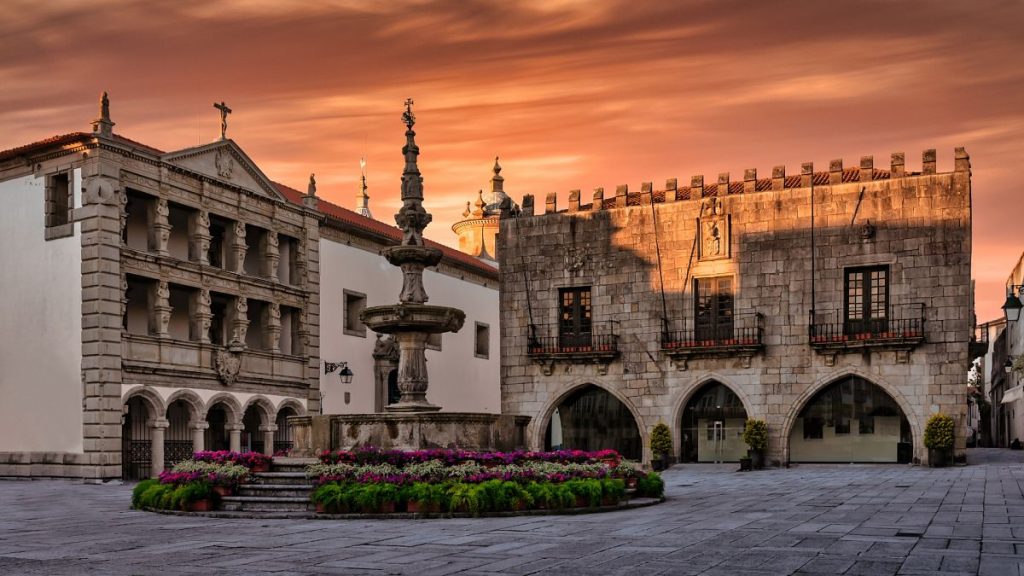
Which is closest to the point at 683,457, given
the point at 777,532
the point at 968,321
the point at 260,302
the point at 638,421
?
the point at 638,421

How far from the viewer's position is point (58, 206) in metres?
31.5

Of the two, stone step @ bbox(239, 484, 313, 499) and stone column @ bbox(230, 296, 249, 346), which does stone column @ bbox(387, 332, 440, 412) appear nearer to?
stone step @ bbox(239, 484, 313, 499)

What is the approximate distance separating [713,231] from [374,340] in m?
13.9

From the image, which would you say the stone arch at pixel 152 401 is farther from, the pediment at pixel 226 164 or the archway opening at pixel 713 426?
the archway opening at pixel 713 426

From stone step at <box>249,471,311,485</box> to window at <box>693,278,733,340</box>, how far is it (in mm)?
19826

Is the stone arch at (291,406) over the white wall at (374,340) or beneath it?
beneath

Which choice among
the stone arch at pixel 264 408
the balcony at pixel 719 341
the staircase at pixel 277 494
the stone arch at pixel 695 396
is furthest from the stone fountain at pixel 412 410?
the stone arch at pixel 264 408

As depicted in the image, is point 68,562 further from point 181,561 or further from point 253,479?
point 253,479

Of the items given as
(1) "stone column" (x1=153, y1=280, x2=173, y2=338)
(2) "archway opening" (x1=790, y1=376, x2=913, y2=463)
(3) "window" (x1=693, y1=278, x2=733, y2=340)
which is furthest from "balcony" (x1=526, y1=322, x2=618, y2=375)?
(1) "stone column" (x1=153, y1=280, x2=173, y2=338)

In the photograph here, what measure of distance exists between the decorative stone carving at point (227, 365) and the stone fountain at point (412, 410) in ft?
48.3

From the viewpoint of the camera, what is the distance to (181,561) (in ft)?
36.6

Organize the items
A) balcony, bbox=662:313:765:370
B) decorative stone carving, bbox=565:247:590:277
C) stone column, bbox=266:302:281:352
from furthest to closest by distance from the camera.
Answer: decorative stone carving, bbox=565:247:590:277 < stone column, bbox=266:302:281:352 < balcony, bbox=662:313:765:370

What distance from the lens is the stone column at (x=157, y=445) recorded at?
3153cm

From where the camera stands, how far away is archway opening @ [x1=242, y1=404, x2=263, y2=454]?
3744 cm
